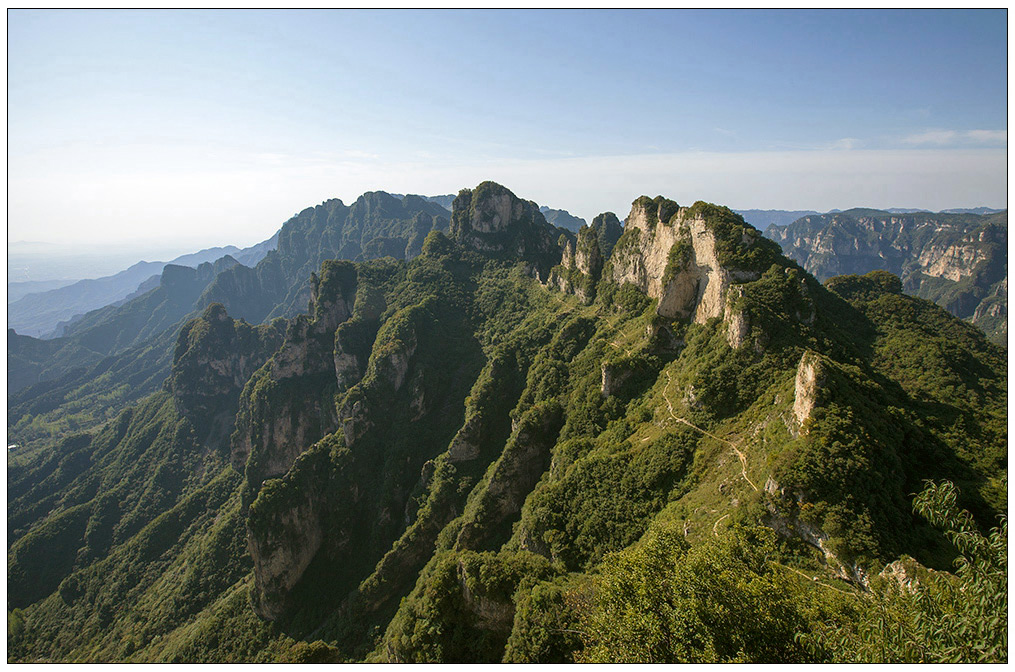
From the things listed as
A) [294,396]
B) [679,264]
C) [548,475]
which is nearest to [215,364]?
[294,396]

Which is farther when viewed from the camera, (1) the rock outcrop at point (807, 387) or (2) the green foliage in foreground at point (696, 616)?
(1) the rock outcrop at point (807, 387)

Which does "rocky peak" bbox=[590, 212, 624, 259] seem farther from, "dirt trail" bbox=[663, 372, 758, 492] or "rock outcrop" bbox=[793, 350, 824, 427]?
"rock outcrop" bbox=[793, 350, 824, 427]

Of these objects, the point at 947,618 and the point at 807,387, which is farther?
the point at 807,387

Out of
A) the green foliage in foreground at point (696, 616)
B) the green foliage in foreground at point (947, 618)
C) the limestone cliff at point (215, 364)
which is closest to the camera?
the green foliage in foreground at point (947, 618)

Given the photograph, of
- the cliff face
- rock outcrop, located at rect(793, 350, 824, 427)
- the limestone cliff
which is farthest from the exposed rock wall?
the limestone cliff

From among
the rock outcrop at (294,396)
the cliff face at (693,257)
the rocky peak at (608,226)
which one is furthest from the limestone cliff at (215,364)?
the cliff face at (693,257)

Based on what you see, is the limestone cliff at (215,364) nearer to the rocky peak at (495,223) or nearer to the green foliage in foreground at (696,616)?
the rocky peak at (495,223)

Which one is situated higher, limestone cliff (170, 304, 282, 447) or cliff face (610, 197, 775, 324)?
cliff face (610, 197, 775, 324)

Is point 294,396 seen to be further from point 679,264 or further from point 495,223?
point 679,264

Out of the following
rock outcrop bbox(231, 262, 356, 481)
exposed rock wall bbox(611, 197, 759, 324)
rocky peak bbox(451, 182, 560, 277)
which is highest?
rocky peak bbox(451, 182, 560, 277)
